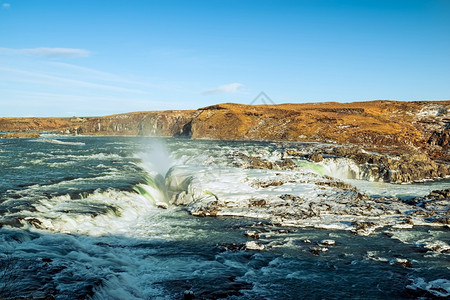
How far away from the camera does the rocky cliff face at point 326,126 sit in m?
55.1

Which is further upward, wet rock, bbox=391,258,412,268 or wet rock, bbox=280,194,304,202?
wet rock, bbox=280,194,304,202

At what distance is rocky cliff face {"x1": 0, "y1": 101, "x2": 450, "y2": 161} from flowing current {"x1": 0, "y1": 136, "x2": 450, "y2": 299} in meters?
37.2

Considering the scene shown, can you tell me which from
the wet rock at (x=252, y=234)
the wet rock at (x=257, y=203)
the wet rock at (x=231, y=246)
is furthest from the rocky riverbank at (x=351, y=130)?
the wet rock at (x=231, y=246)

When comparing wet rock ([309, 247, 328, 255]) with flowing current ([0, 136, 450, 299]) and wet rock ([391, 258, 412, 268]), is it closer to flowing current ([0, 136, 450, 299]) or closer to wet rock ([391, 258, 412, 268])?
flowing current ([0, 136, 450, 299])

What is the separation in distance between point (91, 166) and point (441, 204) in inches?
1094

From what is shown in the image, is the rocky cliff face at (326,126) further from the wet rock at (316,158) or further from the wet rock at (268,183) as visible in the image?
the wet rock at (268,183)

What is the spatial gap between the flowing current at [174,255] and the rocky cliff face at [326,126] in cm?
3720

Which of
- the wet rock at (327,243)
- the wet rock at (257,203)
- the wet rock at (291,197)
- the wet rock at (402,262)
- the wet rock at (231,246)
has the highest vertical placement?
the wet rock at (291,197)

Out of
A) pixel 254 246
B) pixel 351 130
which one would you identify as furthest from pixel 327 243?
pixel 351 130

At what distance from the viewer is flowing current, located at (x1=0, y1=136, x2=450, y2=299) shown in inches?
368

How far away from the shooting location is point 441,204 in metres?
19.3

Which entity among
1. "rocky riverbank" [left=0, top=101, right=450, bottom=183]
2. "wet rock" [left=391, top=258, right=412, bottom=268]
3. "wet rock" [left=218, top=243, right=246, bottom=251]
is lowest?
"wet rock" [left=218, top=243, right=246, bottom=251]

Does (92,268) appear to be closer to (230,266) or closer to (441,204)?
(230,266)

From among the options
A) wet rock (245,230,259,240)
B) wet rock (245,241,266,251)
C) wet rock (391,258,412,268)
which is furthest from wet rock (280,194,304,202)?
Answer: wet rock (391,258,412,268)
